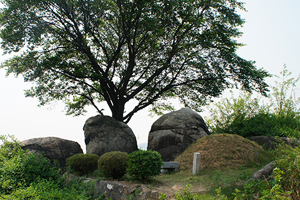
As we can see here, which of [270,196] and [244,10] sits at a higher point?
[244,10]

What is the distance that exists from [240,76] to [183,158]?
7596mm

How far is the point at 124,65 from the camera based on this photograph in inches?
727

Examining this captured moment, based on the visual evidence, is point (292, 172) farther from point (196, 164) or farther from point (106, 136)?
point (106, 136)

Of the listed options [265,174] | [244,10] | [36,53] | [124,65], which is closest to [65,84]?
[36,53]

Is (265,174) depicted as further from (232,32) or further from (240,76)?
(232,32)

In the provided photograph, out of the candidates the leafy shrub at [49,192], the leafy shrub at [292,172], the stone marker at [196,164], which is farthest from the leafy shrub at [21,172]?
the leafy shrub at [292,172]

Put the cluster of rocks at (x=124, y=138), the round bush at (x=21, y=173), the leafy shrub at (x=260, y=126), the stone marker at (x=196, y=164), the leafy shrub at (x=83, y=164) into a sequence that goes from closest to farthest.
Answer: the round bush at (x=21, y=173) → the stone marker at (x=196, y=164) → the leafy shrub at (x=83, y=164) → the cluster of rocks at (x=124, y=138) → the leafy shrub at (x=260, y=126)

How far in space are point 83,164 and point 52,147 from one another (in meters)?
3.00

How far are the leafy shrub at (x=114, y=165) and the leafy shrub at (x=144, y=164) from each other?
2.19 feet

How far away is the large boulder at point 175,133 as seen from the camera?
13063 millimetres

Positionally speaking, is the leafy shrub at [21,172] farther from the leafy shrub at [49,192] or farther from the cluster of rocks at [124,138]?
the cluster of rocks at [124,138]

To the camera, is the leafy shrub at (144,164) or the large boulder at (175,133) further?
the large boulder at (175,133)

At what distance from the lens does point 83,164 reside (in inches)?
404

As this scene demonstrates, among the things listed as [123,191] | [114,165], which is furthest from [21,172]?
[123,191]
